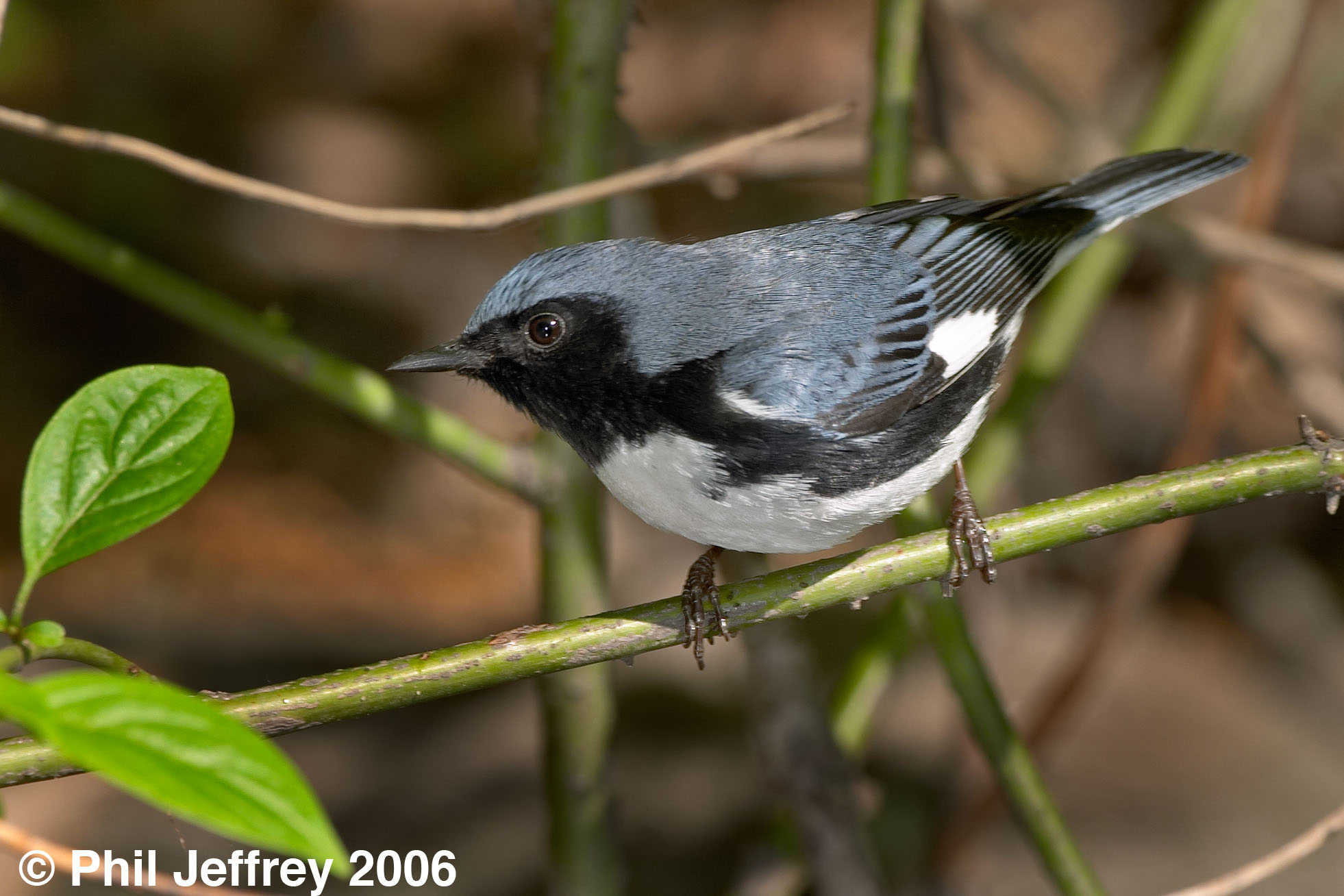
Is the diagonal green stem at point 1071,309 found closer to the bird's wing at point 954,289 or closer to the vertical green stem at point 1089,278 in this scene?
the vertical green stem at point 1089,278

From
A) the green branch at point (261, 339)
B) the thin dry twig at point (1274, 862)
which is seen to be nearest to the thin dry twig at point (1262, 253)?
the thin dry twig at point (1274, 862)

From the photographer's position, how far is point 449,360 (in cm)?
233

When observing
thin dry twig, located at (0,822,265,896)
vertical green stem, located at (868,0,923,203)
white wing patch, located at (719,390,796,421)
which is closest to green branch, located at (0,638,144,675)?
thin dry twig, located at (0,822,265,896)

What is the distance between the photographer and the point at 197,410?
1519 mm

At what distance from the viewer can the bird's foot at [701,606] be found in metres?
2.11

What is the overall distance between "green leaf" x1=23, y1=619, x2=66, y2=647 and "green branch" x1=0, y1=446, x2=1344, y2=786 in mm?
265

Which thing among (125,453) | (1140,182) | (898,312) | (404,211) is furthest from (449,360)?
(1140,182)

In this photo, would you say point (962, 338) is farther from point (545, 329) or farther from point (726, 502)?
point (545, 329)

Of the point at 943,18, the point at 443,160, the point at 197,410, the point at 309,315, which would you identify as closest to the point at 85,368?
the point at 309,315

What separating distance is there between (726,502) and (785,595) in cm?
26

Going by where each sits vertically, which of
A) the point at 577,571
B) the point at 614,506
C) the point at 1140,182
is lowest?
the point at 577,571

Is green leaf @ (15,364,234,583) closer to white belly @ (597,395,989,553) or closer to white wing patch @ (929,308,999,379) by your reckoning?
white belly @ (597,395,989,553)

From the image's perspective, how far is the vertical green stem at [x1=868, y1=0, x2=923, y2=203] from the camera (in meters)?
2.61

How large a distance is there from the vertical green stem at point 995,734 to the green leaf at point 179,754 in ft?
5.92
